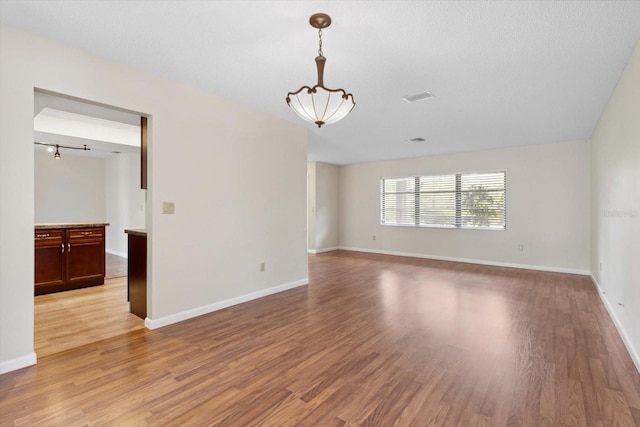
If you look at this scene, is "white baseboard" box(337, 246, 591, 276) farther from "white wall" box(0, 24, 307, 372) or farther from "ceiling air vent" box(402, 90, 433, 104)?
"ceiling air vent" box(402, 90, 433, 104)

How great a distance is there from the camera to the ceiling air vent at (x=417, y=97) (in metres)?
3.46

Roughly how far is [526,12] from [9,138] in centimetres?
368

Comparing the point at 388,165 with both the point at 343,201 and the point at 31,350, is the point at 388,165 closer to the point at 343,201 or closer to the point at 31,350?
the point at 343,201

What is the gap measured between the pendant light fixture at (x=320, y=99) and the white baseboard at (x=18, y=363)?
9.01 ft

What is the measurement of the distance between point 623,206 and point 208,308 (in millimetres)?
4321

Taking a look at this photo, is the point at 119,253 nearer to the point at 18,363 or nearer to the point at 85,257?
the point at 85,257

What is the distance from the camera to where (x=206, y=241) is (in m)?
3.54

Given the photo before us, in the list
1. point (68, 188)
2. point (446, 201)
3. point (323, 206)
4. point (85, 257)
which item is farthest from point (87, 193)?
point (446, 201)

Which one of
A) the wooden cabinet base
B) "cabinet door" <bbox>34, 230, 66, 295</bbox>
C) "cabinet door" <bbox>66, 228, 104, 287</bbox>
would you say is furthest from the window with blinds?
"cabinet door" <bbox>34, 230, 66, 295</bbox>

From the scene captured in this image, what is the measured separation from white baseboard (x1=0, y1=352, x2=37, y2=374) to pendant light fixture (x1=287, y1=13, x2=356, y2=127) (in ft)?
9.01

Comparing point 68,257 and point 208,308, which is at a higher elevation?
point 68,257

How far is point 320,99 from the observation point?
2.26 metres

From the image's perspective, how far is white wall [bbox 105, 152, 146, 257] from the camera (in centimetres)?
715

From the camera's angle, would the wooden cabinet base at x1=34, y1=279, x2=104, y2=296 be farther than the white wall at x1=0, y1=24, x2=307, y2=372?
Yes
